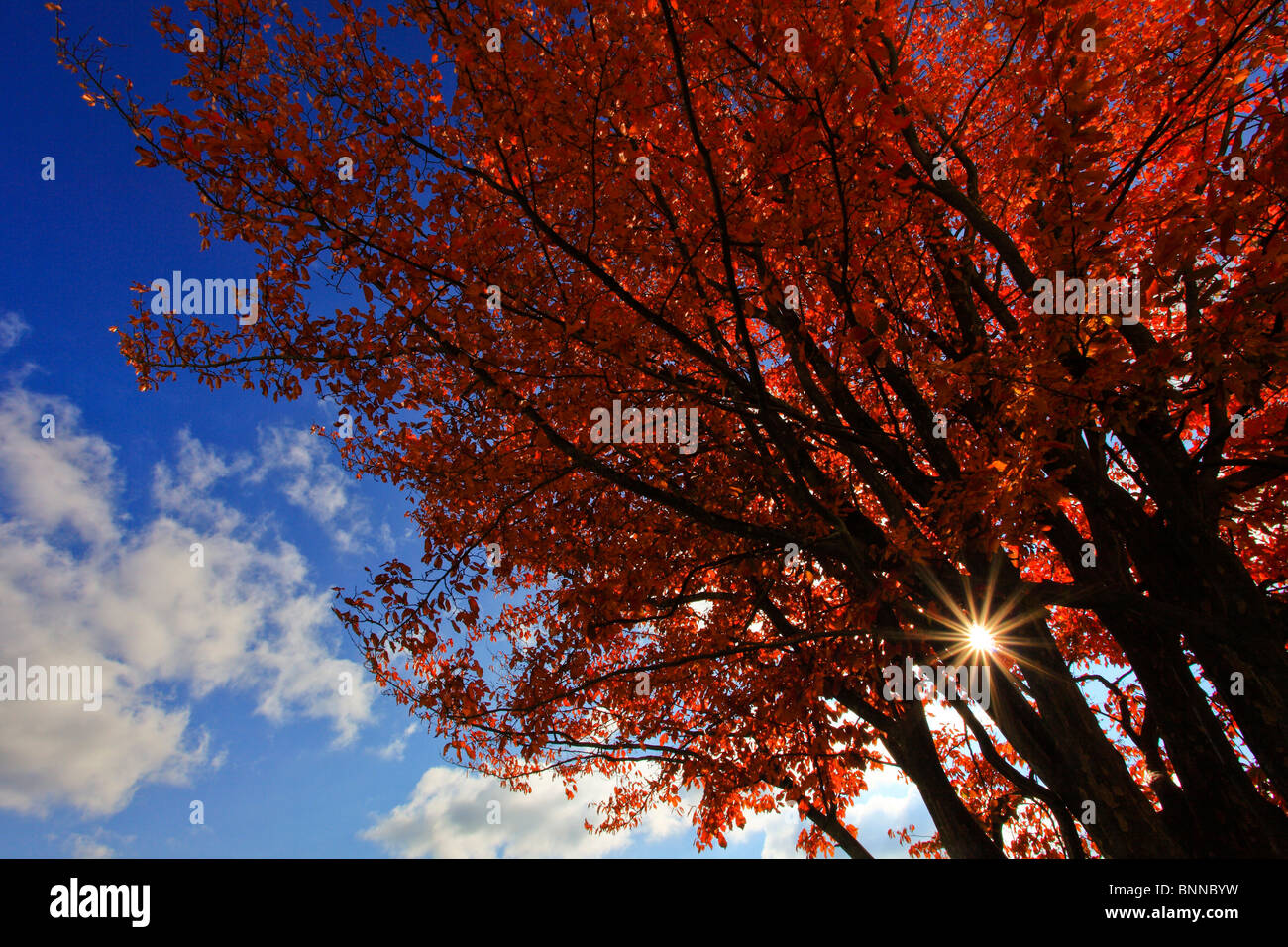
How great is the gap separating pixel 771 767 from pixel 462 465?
5.64m

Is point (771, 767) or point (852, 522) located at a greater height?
point (852, 522)

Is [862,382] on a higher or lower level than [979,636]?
higher

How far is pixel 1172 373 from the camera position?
4930 millimetres

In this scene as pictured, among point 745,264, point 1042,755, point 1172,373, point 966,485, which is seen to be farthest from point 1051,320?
point 1042,755

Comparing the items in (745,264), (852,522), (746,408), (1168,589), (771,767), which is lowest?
(771,767)

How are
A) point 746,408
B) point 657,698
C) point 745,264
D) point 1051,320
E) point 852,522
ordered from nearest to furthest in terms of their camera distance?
point 746,408 → point 1051,320 → point 852,522 → point 745,264 → point 657,698

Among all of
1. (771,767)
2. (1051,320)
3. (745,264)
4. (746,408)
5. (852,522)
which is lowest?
(771,767)

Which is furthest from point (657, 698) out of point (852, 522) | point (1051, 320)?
point (1051, 320)

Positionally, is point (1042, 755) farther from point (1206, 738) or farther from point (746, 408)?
point (746, 408)

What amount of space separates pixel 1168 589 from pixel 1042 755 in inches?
83.7

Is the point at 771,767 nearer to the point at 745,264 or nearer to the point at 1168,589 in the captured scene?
the point at 1168,589

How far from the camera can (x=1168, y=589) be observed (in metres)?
5.75
